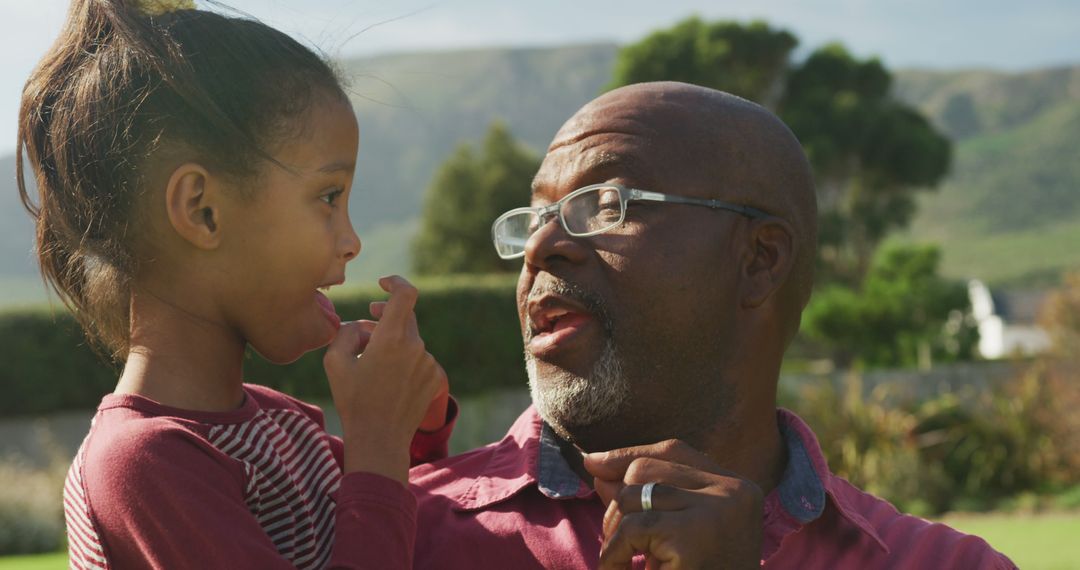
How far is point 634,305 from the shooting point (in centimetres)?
274

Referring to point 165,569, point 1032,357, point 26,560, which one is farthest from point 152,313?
point 1032,357

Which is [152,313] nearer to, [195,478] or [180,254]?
[180,254]

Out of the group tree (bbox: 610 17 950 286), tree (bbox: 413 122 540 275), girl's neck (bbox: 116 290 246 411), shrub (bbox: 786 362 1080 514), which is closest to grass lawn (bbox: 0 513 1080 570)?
shrub (bbox: 786 362 1080 514)

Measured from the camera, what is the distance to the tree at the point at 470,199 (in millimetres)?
46781

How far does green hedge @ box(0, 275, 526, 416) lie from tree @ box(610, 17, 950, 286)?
19.5m

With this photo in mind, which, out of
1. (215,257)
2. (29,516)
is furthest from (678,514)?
(29,516)

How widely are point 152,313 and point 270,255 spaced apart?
0.25 meters

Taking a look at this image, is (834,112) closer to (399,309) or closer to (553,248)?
(553,248)

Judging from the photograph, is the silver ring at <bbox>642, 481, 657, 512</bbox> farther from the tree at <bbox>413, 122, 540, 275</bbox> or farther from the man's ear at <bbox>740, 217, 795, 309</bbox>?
the tree at <bbox>413, 122, 540, 275</bbox>

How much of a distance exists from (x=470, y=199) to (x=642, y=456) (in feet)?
152

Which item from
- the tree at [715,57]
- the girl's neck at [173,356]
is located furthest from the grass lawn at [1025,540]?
the tree at [715,57]

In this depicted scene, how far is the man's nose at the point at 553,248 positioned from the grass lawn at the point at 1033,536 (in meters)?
6.01

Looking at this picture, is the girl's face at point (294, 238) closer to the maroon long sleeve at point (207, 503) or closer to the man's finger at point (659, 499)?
the maroon long sleeve at point (207, 503)

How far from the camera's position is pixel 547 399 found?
2768 mm
